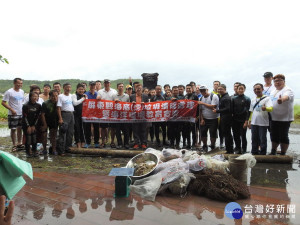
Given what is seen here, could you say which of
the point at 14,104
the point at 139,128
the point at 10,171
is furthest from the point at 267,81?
the point at 14,104

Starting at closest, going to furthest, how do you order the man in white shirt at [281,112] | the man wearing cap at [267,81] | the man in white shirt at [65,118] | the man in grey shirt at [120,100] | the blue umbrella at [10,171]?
the blue umbrella at [10,171]
the man in white shirt at [281,112]
the man in white shirt at [65,118]
the man wearing cap at [267,81]
the man in grey shirt at [120,100]

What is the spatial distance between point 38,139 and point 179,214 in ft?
15.8

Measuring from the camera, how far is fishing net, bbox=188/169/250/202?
10.6 feet

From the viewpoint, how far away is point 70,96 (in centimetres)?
624

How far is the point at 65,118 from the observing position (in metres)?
6.04

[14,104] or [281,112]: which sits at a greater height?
[14,104]

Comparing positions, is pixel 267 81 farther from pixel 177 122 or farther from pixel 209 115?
pixel 177 122

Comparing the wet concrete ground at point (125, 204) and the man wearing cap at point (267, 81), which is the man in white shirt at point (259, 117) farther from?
the wet concrete ground at point (125, 204)

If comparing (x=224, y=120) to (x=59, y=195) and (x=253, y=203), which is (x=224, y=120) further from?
(x=59, y=195)

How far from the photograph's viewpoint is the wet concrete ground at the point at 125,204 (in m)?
2.70

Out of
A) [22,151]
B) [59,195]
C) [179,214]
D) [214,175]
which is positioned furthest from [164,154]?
[22,151]

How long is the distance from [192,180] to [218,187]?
0.46m

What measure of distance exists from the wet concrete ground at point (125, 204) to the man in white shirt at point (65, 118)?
1.64m

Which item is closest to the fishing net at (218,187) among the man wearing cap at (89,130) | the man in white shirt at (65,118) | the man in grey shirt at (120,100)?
the man in grey shirt at (120,100)
